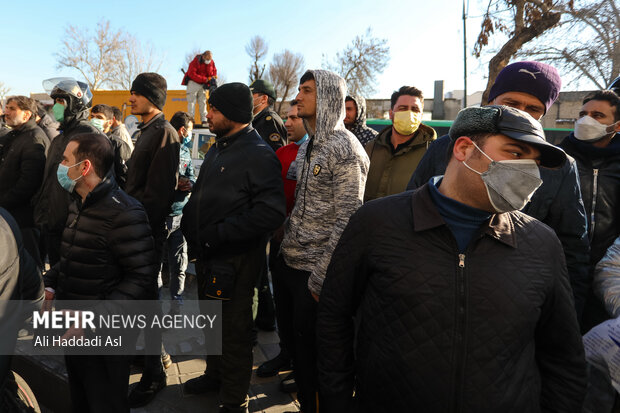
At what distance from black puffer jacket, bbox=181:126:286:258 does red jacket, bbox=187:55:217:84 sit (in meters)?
9.37

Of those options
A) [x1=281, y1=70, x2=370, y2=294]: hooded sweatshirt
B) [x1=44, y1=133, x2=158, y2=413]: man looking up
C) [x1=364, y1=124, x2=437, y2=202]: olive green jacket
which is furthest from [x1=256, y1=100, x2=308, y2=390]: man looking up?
[x1=44, y1=133, x2=158, y2=413]: man looking up

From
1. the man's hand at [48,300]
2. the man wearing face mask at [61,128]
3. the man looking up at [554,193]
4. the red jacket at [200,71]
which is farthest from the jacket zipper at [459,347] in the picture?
the red jacket at [200,71]

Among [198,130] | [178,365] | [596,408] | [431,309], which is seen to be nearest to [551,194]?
[596,408]

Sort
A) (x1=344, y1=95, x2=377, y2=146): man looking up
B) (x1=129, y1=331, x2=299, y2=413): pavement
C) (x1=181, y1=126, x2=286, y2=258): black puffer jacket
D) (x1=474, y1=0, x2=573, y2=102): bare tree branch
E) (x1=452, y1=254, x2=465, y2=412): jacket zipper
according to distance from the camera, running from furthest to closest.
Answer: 1. (x1=474, y1=0, x2=573, y2=102): bare tree branch
2. (x1=344, y1=95, x2=377, y2=146): man looking up
3. (x1=129, y1=331, x2=299, y2=413): pavement
4. (x1=181, y1=126, x2=286, y2=258): black puffer jacket
5. (x1=452, y1=254, x2=465, y2=412): jacket zipper

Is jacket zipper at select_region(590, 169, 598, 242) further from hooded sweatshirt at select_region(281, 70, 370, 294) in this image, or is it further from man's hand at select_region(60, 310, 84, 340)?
man's hand at select_region(60, 310, 84, 340)

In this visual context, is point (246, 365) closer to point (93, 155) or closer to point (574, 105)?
point (93, 155)

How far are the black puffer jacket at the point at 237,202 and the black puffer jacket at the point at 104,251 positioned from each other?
1.40ft

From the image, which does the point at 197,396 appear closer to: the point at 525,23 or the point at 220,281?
the point at 220,281

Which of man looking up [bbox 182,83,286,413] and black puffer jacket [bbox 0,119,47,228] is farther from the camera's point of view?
black puffer jacket [bbox 0,119,47,228]

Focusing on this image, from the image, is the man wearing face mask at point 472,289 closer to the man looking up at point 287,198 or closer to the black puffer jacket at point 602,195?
the black puffer jacket at point 602,195

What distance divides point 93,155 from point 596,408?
8.64ft

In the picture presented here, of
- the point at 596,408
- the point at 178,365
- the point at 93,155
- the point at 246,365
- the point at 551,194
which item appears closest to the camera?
the point at 596,408

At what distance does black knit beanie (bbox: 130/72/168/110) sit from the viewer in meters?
3.30

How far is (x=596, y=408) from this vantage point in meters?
1.55
